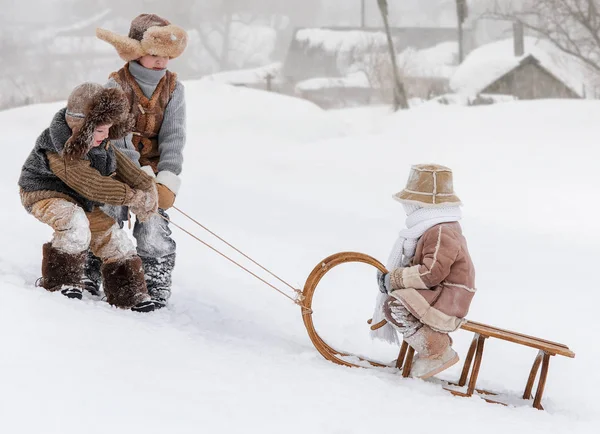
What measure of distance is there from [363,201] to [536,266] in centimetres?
235

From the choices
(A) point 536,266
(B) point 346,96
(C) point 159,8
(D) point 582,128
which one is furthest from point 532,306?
(C) point 159,8

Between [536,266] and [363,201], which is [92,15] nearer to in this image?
[363,201]

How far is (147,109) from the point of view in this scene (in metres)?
3.82

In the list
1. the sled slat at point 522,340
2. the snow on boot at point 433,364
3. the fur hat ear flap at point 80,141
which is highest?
the fur hat ear flap at point 80,141

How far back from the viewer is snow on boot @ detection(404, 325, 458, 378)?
3.19m

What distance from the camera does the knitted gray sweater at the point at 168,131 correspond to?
3.78 meters

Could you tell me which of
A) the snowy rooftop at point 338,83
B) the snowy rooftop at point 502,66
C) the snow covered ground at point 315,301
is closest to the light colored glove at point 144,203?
the snow covered ground at point 315,301

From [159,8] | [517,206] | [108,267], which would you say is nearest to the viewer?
[108,267]

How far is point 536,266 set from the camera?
227 inches

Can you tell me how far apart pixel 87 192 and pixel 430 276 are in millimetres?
1661

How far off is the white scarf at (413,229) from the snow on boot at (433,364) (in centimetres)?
29

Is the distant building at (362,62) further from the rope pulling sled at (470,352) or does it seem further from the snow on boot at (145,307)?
the rope pulling sled at (470,352)

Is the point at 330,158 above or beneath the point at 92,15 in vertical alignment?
beneath

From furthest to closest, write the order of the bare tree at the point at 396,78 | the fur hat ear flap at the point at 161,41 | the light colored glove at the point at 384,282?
the bare tree at the point at 396,78, the fur hat ear flap at the point at 161,41, the light colored glove at the point at 384,282
